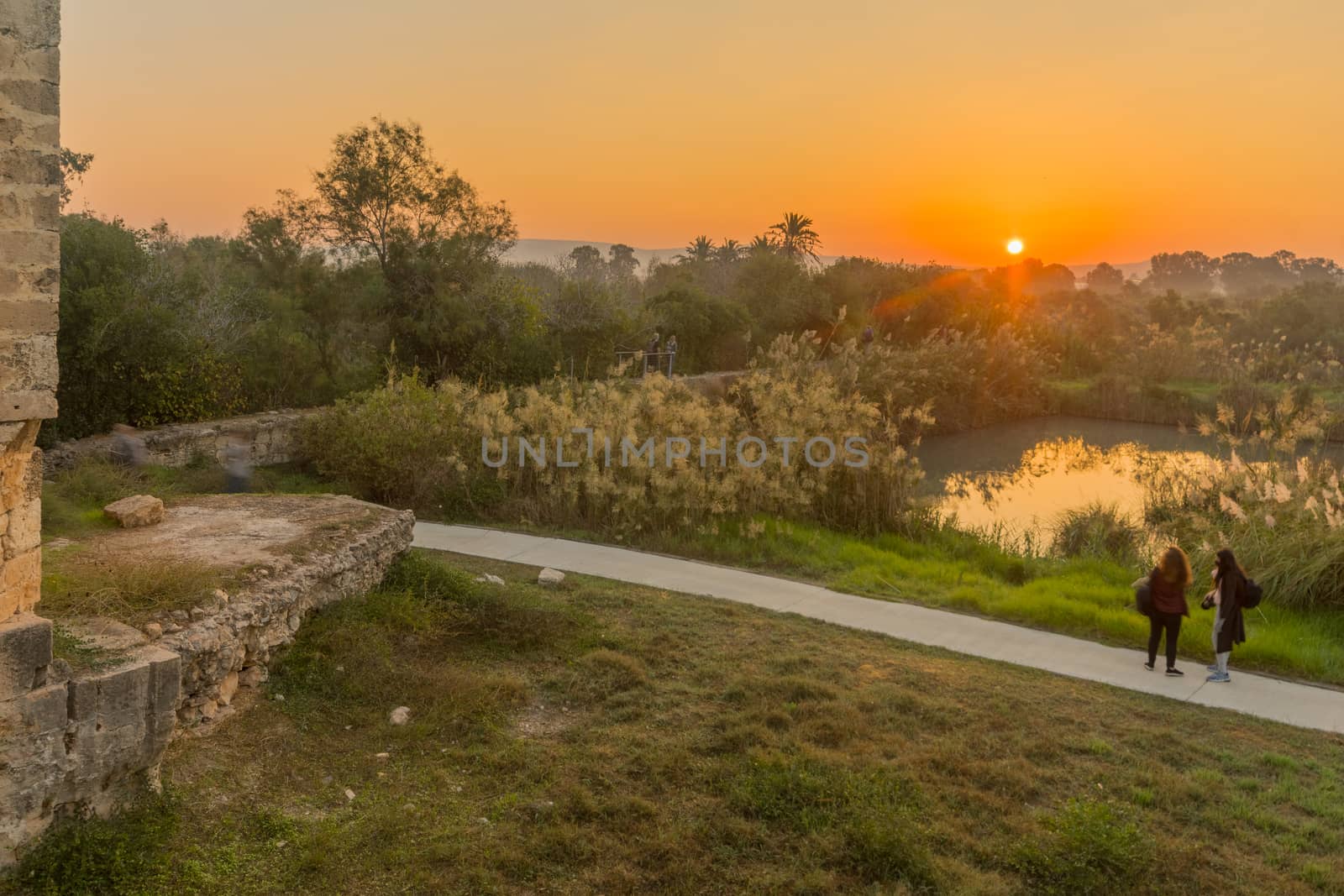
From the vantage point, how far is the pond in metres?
14.7

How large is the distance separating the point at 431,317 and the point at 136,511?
500 inches

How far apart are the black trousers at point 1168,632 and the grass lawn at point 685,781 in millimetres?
880

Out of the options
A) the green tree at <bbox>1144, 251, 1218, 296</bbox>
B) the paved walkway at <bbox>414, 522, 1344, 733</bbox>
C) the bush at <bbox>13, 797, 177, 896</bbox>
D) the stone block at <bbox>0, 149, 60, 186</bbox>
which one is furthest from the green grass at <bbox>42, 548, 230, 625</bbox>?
the green tree at <bbox>1144, 251, 1218, 296</bbox>

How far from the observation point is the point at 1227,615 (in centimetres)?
759

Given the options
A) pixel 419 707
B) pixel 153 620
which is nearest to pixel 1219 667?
pixel 419 707

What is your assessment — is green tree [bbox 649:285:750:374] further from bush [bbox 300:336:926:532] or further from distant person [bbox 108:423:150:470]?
distant person [bbox 108:423:150:470]

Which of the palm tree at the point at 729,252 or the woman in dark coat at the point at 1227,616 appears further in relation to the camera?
the palm tree at the point at 729,252

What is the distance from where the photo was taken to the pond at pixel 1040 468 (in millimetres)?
14672

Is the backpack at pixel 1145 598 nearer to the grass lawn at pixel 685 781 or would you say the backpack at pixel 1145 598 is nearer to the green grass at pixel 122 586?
the grass lawn at pixel 685 781

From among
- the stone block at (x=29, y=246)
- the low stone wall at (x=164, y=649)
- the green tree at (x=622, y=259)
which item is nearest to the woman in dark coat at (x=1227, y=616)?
the low stone wall at (x=164, y=649)

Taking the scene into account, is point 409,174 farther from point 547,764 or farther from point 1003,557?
point 547,764

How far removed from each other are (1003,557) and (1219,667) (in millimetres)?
3575

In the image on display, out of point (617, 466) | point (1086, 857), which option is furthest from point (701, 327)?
point (1086, 857)

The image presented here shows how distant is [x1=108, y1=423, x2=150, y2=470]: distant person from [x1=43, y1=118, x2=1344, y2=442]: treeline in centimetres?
76
